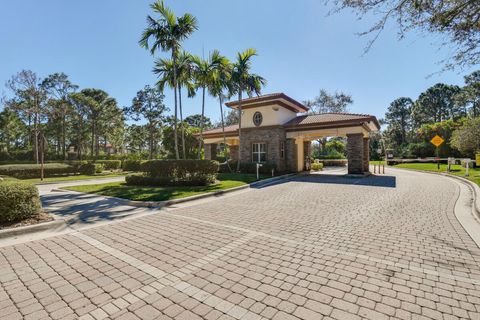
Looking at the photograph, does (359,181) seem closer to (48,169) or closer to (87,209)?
(87,209)

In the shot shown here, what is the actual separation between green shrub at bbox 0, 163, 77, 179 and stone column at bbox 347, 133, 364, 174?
25.5 m

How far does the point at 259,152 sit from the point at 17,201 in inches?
663

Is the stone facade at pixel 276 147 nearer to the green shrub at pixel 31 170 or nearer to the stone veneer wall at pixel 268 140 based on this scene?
the stone veneer wall at pixel 268 140

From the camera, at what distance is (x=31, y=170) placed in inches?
823

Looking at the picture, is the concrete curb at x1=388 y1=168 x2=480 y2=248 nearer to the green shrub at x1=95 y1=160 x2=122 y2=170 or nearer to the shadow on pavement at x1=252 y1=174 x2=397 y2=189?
the shadow on pavement at x1=252 y1=174 x2=397 y2=189

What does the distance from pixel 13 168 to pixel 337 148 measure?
44138 millimetres

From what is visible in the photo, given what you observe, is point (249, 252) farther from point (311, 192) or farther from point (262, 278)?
point (311, 192)

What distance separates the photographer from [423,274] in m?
3.62

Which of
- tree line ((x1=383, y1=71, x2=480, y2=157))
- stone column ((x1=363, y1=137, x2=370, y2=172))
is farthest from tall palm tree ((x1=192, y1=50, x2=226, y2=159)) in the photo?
tree line ((x1=383, y1=71, x2=480, y2=157))

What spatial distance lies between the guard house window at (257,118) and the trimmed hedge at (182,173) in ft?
28.0

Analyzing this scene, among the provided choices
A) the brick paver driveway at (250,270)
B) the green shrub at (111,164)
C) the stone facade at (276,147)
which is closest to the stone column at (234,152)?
the stone facade at (276,147)

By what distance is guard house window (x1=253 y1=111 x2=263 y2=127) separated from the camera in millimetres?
21156

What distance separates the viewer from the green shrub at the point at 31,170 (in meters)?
19.8

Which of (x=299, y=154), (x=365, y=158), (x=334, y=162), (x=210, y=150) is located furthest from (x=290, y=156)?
(x=334, y=162)
